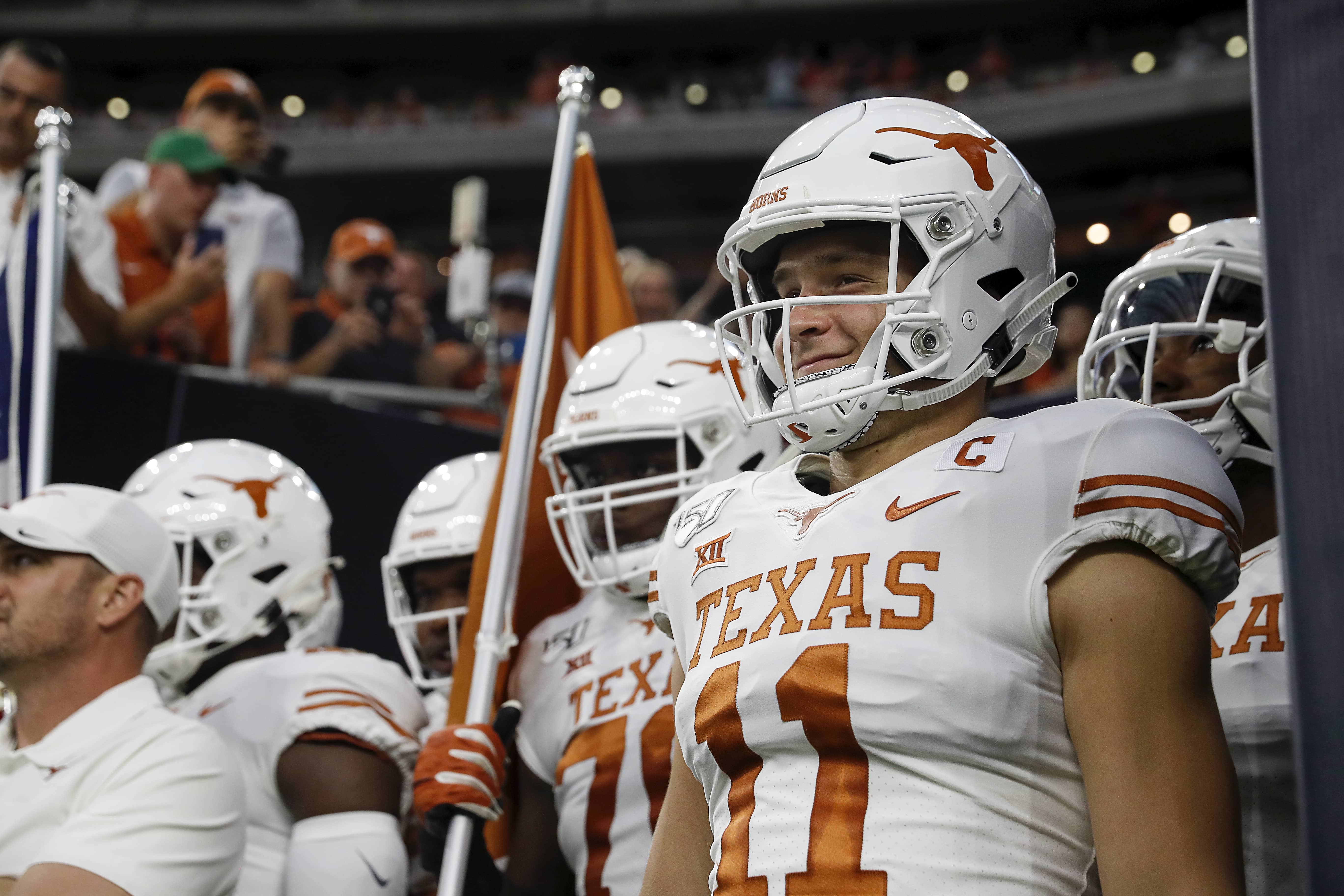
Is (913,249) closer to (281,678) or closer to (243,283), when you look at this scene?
(281,678)

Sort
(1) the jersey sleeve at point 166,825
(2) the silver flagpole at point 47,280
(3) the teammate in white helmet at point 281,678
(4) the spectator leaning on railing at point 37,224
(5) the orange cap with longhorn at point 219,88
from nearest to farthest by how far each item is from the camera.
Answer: (1) the jersey sleeve at point 166,825 < (3) the teammate in white helmet at point 281,678 < (2) the silver flagpole at point 47,280 < (4) the spectator leaning on railing at point 37,224 < (5) the orange cap with longhorn at point 219,88

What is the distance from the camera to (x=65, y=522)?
2.69 metres

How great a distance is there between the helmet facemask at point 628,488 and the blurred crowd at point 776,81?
11.5m

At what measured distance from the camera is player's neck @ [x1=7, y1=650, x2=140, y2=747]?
258 centimetres

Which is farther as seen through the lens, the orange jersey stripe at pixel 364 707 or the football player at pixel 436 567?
the football player at pixel 436 567

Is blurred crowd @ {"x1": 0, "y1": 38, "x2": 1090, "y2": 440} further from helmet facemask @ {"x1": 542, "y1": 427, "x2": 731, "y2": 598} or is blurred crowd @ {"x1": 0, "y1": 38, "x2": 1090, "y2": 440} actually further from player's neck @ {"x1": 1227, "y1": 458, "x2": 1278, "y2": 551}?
player's neck @ {"x1": 1227, "y1": 458, "x2": 1278, "y2": 551}

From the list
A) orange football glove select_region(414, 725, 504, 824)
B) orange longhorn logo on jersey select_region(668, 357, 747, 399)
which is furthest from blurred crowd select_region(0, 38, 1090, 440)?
orange football glove select_region(414, 725, 504, 824)

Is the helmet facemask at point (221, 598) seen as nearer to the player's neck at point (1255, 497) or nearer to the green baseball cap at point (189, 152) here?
the green baseball cap at point (189, 152)

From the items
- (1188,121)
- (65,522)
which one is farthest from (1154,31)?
(65,522)

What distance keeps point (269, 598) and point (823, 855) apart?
216 centimetres

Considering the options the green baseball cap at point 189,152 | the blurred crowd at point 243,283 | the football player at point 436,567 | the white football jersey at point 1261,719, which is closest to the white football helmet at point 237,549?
the football player at point 436,567

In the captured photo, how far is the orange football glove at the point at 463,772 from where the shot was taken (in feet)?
7.94

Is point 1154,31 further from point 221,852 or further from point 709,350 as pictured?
point 221,852

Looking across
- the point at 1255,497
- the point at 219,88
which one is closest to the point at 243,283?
the point at 219,88
